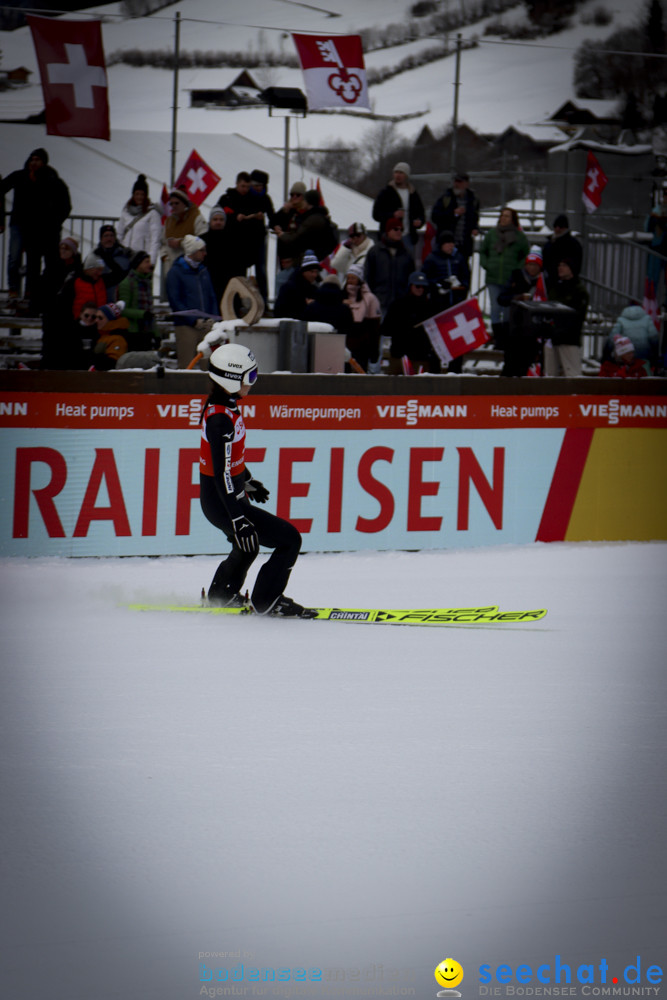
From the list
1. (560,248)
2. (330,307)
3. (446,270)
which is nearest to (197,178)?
(446,270)

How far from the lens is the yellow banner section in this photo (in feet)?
37.7

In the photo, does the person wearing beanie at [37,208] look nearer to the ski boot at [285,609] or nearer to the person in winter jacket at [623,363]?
the person in winter jacket at [623,363]

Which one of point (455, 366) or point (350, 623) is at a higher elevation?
point (455, 366)

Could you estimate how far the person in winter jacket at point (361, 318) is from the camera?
40.9 feet

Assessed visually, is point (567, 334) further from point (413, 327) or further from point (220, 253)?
point (220, 253)

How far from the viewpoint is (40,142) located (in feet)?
90.9

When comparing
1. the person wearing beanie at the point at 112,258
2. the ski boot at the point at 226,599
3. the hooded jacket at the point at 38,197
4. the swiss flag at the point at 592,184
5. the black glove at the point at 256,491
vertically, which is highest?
the swiss flag at the point at 592,184

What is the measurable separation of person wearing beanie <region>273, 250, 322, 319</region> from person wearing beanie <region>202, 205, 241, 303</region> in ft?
3.42

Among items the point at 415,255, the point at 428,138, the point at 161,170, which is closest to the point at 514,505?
the point at 415,255

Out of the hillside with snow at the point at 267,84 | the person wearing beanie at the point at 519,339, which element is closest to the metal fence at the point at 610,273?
the person wearing beanie at the point at 519,339

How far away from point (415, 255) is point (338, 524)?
507 cm

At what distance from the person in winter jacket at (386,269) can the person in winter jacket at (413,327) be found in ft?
3.00

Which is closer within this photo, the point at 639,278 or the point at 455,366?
the point at 455,366

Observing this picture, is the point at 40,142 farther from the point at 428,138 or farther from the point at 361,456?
the point at 428,138
